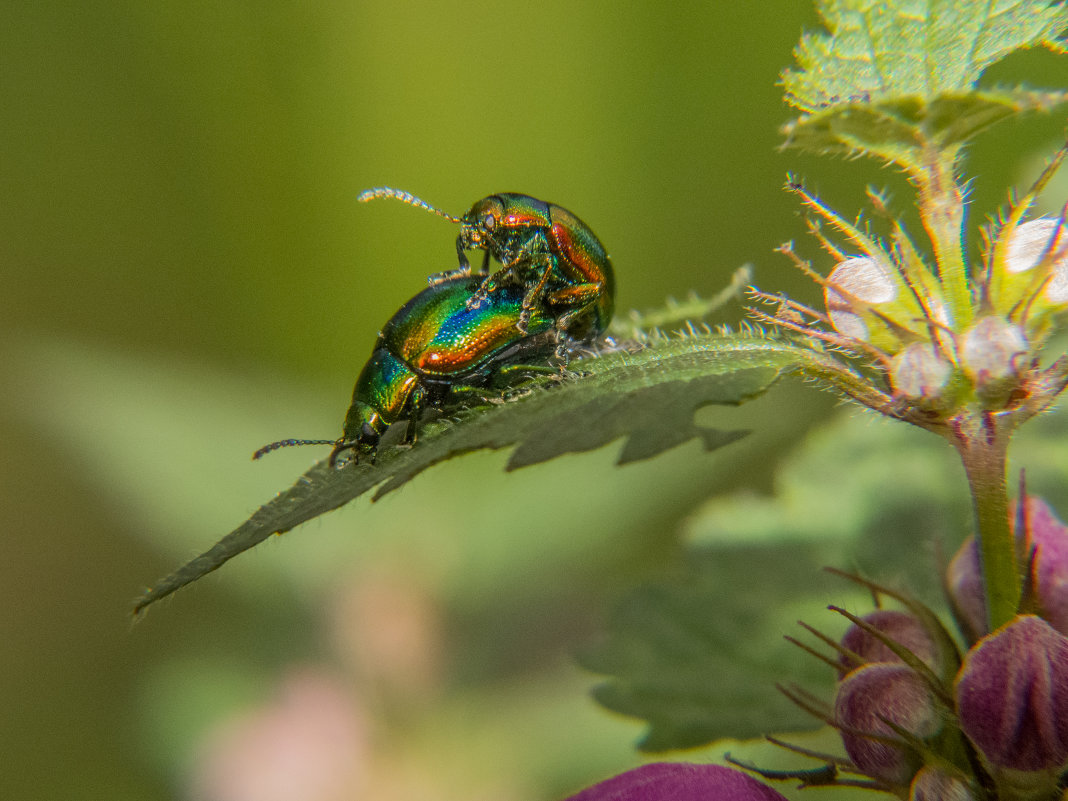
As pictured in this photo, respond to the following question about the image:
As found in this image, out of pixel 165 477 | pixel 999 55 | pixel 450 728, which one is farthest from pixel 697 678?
pixel 165 477

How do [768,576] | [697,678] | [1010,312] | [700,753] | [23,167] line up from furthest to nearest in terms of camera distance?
Answer: [23,167], [700,753], [768,576], [697,678], [1010,312]

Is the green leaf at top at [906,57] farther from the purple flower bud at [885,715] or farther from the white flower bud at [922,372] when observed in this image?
the purple flower bud at [885,715]

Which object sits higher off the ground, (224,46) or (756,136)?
(224,46)

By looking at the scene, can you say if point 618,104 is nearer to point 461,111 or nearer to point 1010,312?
point 461,111

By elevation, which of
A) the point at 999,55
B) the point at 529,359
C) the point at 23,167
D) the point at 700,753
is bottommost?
the point at 700,753

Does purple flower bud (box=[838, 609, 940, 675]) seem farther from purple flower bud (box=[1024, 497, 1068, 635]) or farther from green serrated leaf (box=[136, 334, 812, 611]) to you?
green serrated leaf (box=[136, 334, 812, 611])

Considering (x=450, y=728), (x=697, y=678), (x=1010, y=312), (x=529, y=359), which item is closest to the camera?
(x=1010, y=312)

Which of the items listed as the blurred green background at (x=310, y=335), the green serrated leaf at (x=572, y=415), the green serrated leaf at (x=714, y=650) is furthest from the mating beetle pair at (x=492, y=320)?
the blurred green background at (x=310, y=335)
